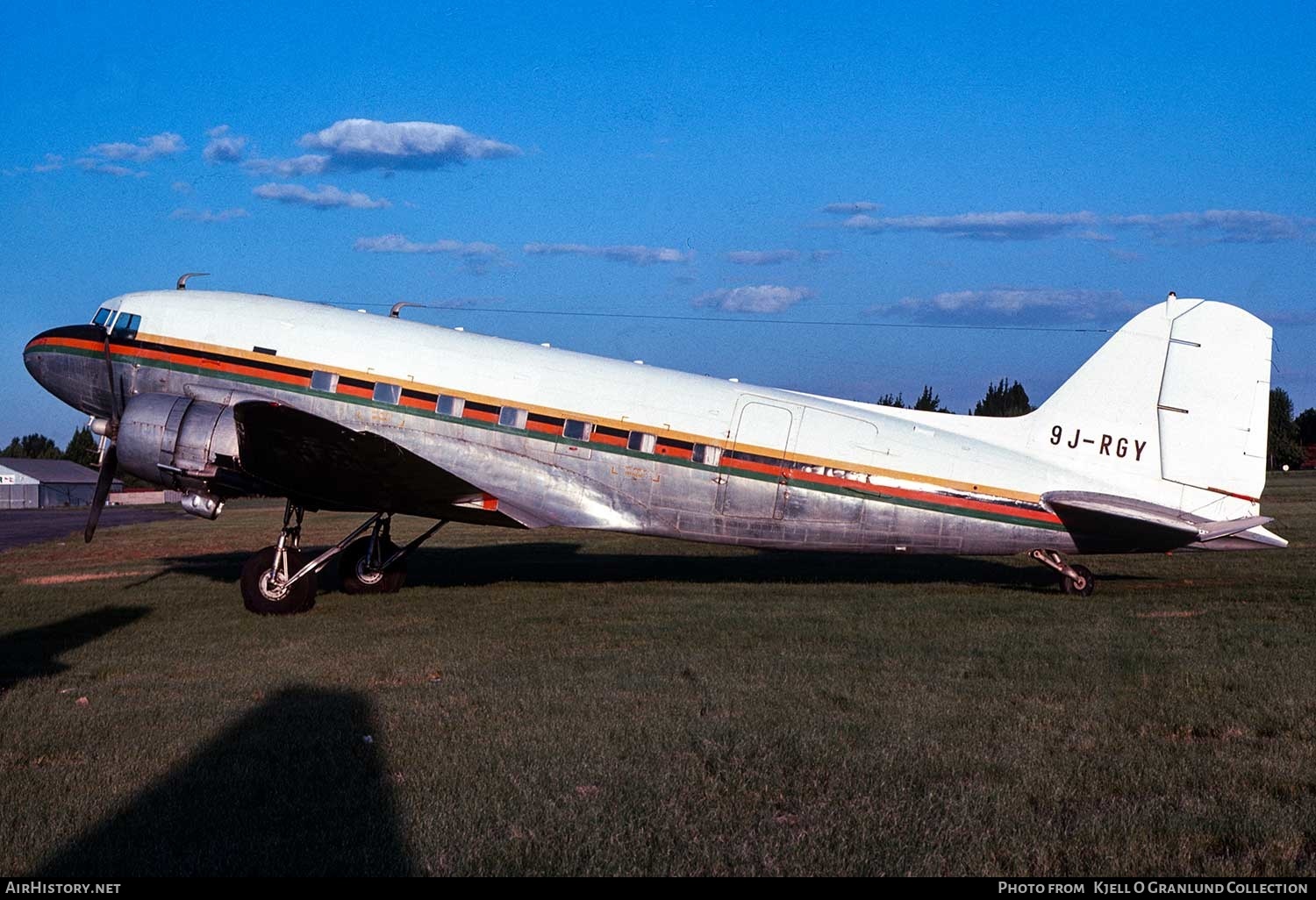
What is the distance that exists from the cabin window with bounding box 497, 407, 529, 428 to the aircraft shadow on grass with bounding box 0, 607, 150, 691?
225 inches

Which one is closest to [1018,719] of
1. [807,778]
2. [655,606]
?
[807,778]

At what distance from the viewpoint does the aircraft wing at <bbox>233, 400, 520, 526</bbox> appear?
1385 cm

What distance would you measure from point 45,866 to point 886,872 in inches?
169

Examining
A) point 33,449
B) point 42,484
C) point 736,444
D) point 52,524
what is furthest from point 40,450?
point 736,444

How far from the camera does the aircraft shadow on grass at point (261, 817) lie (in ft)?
18.1

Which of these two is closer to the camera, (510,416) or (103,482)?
(510,416)

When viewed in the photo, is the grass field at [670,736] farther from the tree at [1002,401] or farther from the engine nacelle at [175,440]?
the tree at [1002,401]

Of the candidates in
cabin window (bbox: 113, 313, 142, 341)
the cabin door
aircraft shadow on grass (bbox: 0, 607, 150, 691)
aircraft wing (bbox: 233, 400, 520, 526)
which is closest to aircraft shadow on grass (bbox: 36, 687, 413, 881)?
aircraft shadow on grass (bbox: 0, 607, 150, 691)

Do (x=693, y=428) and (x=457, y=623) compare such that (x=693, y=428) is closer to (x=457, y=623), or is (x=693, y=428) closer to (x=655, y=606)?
(x=655, y=606)

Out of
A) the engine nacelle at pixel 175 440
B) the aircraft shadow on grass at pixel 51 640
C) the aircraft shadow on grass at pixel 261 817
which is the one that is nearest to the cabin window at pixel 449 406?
the engine nacelle at pixel 175 440

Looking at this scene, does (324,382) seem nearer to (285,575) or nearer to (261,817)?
(285,575)

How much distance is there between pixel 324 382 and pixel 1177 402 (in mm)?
12607

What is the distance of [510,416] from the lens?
16031 millimetres

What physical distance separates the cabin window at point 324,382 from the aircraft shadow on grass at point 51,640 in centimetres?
402
